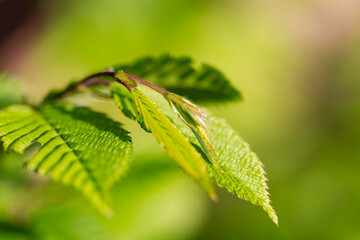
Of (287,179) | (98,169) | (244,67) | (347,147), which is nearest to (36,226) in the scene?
(98,169)

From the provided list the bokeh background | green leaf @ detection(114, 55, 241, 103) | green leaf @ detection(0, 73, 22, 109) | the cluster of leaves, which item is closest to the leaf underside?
the cluster of leaves

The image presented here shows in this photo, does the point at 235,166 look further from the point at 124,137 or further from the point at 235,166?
the point at 124,137

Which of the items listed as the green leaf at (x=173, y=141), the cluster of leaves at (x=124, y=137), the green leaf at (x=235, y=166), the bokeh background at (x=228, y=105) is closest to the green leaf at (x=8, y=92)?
the cluster of leaves at (x=124, y=137)

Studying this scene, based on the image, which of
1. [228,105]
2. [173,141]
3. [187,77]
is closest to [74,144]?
[173,141]

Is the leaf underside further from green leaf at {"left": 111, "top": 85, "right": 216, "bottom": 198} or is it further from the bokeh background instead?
the bokeh background

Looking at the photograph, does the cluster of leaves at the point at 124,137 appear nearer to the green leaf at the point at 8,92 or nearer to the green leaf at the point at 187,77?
the green leaf at the point at 187,77

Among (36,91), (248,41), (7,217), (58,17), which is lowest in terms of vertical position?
(36,91)

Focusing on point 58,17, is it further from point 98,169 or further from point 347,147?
point 98,169
